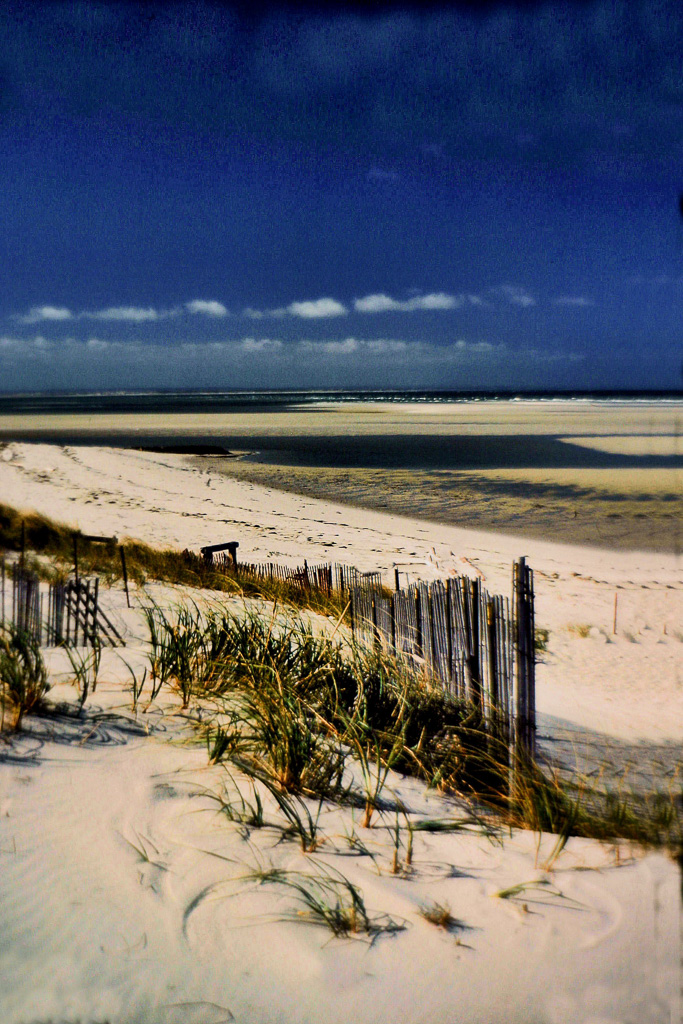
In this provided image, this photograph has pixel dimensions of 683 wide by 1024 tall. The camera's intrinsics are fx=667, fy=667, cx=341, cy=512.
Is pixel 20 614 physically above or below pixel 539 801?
above

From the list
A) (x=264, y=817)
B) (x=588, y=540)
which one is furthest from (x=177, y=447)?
(x=264, y=817)

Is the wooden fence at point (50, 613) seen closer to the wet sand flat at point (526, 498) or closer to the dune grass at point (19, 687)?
the dune grass at point (19, 687)

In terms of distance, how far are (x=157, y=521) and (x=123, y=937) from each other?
14018 mm

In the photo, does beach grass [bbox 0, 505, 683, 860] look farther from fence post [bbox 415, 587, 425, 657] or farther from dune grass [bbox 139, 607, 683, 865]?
fence post [bbox 415, 587, 425, 657]

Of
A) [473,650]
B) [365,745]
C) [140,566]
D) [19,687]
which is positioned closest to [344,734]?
[365,745]

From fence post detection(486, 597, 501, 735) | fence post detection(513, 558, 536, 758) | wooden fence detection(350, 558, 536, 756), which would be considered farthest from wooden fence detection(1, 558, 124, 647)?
fence post detection(513, 558, 536, 758)

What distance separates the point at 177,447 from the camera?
112 feet

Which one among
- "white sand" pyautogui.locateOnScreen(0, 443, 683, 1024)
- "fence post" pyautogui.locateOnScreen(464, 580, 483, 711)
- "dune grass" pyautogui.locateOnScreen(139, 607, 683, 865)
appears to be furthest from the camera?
"fence post" pyautogui.locateOnScreen(464, 580, 483, 711)

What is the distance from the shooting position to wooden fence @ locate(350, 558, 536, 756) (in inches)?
130

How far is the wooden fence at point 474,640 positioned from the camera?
3303 millimetres

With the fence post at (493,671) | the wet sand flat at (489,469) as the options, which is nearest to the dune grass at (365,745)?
the fence post at (493,671)

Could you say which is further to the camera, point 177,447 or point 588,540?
point 177,447

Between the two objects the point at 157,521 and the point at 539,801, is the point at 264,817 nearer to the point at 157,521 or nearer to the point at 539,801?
the point at 539,801

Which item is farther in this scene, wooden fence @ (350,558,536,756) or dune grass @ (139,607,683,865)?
wooden fence @ (350,558,536,756)
